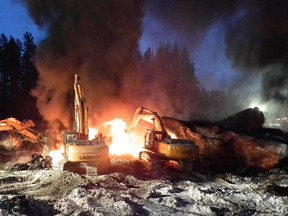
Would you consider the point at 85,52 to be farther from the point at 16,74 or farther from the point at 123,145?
the point at 16,74

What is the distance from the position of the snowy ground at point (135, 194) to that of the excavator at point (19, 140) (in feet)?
9.54

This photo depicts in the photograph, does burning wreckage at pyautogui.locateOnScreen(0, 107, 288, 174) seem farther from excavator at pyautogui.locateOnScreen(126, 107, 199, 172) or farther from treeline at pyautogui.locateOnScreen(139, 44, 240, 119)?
treeline at pyautogui.locateOnScreen(139, 44, 240, 119)

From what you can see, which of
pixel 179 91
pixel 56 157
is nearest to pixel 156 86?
pixel 179 91

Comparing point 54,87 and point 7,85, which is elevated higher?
point 7,85

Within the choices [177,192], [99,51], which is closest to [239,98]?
[99,51]

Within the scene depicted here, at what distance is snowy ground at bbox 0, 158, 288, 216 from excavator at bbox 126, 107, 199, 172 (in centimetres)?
87

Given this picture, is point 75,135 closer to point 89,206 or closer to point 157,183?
point 157,183

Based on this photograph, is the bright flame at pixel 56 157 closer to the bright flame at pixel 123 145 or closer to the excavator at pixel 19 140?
the excavator at pixel 19 140

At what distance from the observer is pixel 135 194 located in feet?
40.7

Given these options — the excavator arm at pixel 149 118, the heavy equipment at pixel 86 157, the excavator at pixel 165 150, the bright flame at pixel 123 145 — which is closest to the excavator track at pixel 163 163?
the excavator at pixel 165 150

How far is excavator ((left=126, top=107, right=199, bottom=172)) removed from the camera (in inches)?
656

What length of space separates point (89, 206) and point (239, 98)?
32.9 m

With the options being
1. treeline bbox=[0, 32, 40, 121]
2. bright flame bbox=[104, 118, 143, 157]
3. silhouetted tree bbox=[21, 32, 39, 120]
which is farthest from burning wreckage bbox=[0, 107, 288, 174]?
treeline bbox=[0, 32, 40, 121]

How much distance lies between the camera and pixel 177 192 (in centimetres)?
1263
